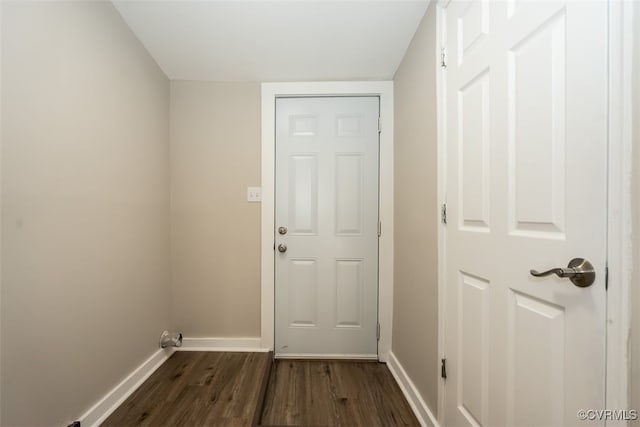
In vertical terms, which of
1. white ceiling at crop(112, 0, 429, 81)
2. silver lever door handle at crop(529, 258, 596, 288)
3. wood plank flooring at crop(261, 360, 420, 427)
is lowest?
wood plank flooring at crop(261, 360, 420, 427)

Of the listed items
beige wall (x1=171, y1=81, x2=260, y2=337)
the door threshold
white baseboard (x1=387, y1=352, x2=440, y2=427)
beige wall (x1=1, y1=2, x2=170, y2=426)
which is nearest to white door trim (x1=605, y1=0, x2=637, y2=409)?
white baseboard (x1=387, y1=352, x2=440, y2=427)

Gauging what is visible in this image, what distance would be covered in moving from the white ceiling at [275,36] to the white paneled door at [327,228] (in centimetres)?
29

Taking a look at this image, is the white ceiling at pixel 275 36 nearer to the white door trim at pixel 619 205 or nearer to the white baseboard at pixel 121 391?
the white door trim at pixel 619 205

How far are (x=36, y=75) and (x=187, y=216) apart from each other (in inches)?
46.3

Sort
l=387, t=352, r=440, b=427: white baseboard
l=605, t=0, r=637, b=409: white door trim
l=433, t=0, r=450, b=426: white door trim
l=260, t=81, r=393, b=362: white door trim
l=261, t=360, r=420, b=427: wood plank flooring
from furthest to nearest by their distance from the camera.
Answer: l=260, t=81, r=393, b=362: white door trim
l=261, t=360, r=420, b=427: wood plank flooring
l=387, t=352, r=440, b=427: white baseboard
l=433, t=0, r=450, b=426: white door trim
l=605, t=0, r=637, b=409: white door trim

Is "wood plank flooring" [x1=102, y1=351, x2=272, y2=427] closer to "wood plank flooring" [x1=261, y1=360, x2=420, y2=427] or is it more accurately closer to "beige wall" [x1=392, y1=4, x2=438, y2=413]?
"wood plank flooring" [x1=261, y1=360, x2=420, y2=427]

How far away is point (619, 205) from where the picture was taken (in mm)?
567

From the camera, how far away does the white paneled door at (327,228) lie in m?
2.05

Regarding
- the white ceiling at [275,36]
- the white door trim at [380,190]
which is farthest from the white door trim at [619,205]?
the white door trim at [380,190]

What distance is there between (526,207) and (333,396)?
1.50 meters

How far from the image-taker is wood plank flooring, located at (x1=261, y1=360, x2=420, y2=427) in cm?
142

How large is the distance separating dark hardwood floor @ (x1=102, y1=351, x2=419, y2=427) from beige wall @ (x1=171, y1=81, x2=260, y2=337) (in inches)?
12.2

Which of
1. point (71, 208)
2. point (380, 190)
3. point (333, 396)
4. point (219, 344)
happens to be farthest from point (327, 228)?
point (71, 208)

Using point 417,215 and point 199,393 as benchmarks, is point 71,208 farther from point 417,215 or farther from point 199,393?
point 417,215
